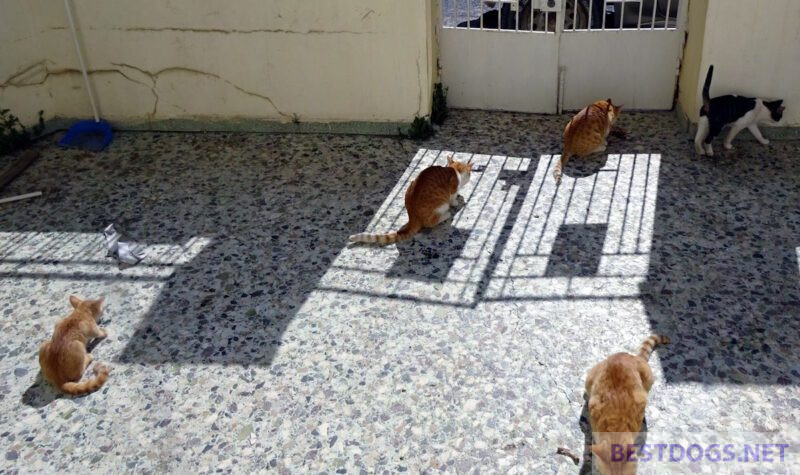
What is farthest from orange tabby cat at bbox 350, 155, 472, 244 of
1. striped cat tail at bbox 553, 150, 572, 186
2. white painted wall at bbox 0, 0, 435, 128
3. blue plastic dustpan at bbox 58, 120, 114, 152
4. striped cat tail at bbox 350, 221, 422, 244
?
blue plastic dustpan at bbox 58, 120, 114, 152

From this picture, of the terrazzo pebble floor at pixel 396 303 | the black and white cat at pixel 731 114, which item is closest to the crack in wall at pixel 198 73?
the terrazzo pebble floor at pixel 396 303

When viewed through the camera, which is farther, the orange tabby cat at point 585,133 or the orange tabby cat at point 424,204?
the orange tabby cat at point 585,133

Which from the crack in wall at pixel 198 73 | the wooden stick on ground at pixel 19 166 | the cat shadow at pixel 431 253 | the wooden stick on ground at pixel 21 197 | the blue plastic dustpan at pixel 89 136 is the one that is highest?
the crack in wall at pixel 198 73

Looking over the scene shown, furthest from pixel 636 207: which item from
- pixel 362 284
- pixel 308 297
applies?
pixel 308 297

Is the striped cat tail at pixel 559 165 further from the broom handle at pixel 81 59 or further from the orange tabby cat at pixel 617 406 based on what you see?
the broom handle at pixel 81 59

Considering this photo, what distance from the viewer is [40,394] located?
11.1 feet

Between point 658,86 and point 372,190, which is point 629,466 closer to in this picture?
point 372,190

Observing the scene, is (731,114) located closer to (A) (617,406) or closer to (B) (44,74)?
(A) (617,406)

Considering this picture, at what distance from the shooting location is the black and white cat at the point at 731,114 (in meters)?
4.95

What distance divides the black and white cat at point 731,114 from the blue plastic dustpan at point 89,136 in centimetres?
477

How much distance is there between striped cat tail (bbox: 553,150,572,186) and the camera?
4.92m

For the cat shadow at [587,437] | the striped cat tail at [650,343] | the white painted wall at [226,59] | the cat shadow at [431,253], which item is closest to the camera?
the cat shadow at [587,437]

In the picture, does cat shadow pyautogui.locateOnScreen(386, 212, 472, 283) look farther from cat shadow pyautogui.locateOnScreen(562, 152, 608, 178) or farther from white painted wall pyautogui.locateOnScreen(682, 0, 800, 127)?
white painted wall pyautogui.locateOnScreen(682, 0, 800, 127)

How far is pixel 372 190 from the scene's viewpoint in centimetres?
497
